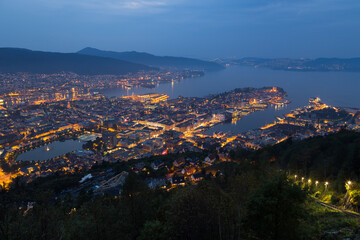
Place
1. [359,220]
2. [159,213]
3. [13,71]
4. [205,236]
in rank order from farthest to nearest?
[13,71] → [159,213] → [359,220] → [205,236]

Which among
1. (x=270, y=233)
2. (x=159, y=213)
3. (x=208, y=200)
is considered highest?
(x=208, y=200)

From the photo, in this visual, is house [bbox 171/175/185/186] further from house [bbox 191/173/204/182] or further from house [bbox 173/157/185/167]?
house [bbox 173/157/185/167]

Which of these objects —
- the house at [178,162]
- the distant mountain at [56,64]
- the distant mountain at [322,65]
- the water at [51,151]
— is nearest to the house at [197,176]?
the house at [178,162]

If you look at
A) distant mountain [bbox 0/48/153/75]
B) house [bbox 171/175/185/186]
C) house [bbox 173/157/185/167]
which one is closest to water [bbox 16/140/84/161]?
house [bbox 173/157/185/167]

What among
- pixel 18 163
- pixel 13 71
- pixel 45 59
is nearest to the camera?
pixel 18 163

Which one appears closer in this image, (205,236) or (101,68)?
(205,236)

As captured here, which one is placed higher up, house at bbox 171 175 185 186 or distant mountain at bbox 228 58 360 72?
distant mountain at bbox 228 58 360 72

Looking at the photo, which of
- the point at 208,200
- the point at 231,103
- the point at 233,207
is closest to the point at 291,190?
the point at 233,207

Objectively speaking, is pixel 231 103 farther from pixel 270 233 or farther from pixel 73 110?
pixel 270 233
